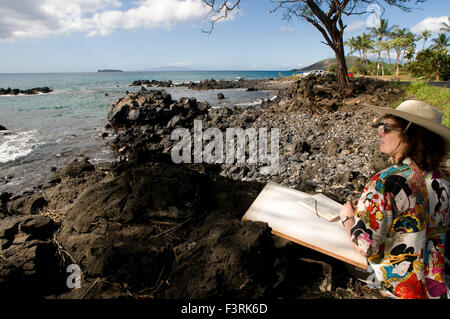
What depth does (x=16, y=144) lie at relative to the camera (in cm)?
1178

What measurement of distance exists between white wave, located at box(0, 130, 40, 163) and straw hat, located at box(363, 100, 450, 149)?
11.9 m

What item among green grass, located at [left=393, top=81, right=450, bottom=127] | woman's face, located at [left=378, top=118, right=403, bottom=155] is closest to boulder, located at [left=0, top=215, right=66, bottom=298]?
woman's face, located at [left=378, top=118, right=403, bottom=155]

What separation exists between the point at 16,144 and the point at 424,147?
580 inches

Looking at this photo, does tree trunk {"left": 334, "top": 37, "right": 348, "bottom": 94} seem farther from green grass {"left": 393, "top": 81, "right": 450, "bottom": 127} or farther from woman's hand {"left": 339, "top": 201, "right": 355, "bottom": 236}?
woman's hand {"left": 339, "top": 201, "right": 355, "bottom": 236}

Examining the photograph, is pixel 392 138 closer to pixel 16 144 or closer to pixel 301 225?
pixel 301 225

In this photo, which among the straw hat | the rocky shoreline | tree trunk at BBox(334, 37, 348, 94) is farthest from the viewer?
tree trunk at BBox(334, 37, 348, 94)

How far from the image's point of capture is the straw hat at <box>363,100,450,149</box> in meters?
1.45

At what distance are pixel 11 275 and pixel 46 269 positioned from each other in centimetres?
22

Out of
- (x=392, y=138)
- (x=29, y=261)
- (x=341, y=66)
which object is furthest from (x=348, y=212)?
(x=341, y=66)

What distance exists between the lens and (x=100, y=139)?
12.6 metres

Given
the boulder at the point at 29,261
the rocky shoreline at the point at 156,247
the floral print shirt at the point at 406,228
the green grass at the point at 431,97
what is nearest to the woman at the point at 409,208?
the floral print shirt at the point at 406,228

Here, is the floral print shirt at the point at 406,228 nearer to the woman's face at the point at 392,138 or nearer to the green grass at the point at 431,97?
the woman's face at the point at 392,138

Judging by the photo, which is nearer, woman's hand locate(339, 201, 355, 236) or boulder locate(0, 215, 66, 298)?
woman's hand locate(339, 201, 355, 236)

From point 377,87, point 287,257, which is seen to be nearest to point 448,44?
point 377,87
